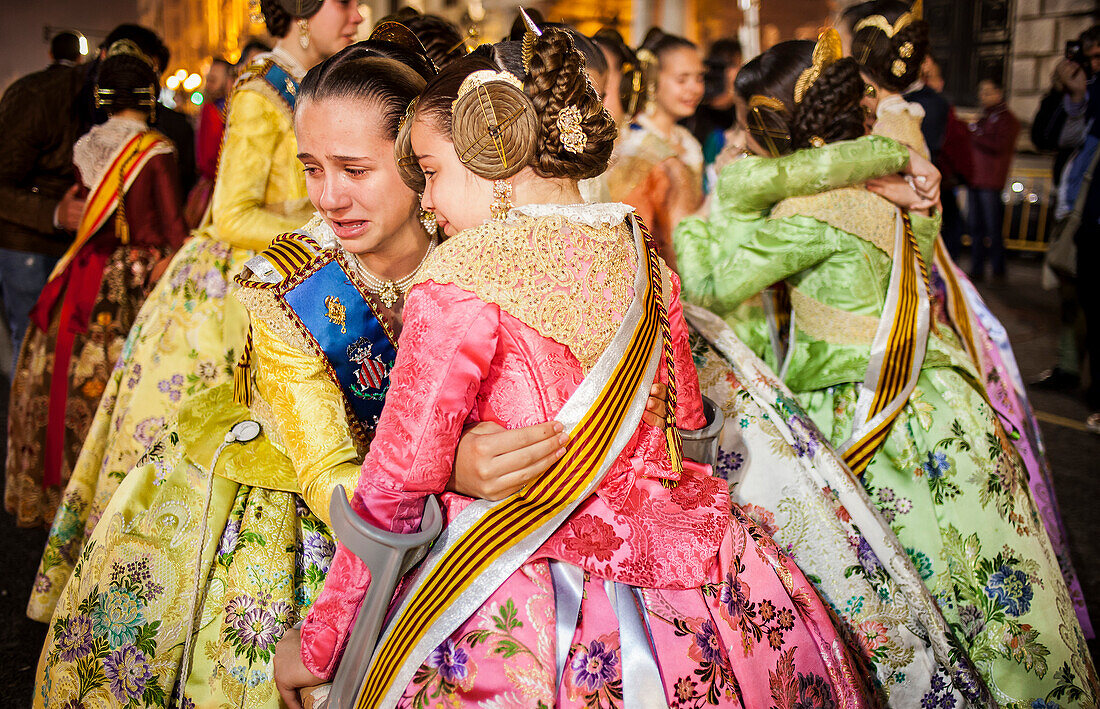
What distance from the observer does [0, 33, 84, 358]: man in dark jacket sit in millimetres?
3338

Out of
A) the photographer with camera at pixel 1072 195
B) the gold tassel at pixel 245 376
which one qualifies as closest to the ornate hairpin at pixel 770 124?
the gold tassel at pixel 245 376

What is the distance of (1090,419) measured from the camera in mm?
4629

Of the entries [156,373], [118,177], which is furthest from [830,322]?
[118,177]

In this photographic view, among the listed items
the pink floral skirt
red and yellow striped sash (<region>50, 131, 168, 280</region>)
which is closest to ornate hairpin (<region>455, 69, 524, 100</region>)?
the pink floral skirt

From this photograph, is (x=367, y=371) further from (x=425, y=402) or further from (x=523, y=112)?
(x=523, y=112)

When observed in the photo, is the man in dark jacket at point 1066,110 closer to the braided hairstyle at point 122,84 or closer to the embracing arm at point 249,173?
the embracing arm at point 249,173

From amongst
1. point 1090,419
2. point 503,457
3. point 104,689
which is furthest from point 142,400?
point 1090,419

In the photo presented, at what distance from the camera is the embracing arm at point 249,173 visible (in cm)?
227

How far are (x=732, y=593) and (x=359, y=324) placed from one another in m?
0.81

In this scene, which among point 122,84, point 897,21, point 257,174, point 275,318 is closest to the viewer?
point 275,318

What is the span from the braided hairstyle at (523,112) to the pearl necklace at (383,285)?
15.6 inches

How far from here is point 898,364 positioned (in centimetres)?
210

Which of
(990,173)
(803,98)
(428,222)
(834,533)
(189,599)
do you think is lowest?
(990,173)

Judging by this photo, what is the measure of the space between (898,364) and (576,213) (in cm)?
119
